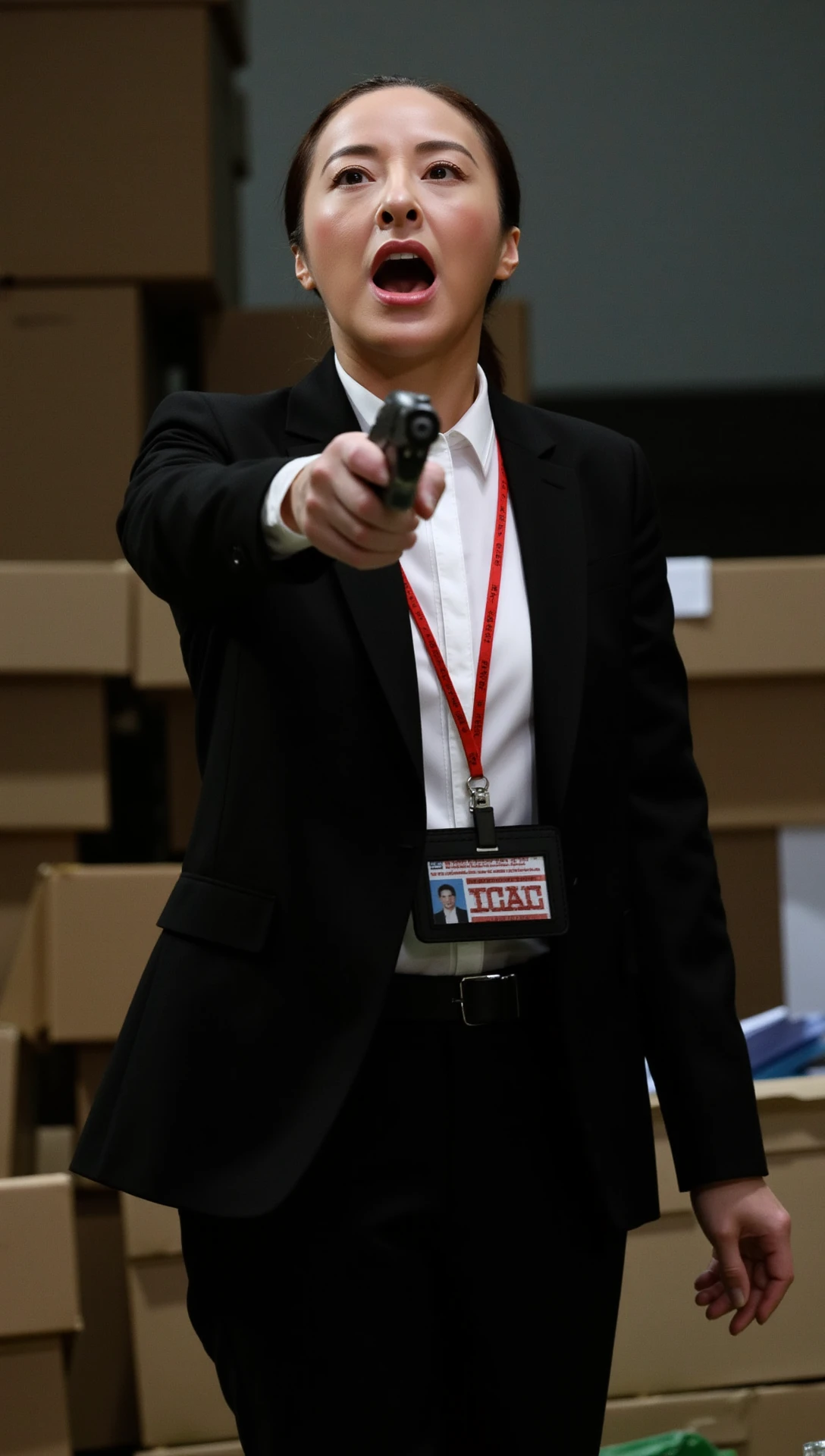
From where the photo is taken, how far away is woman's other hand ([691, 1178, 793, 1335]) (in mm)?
915

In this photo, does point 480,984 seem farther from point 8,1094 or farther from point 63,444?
point 63,444

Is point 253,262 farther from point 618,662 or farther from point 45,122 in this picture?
point 618,662

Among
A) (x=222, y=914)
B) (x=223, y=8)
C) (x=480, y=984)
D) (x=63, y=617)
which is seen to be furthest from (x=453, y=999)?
(x=223, y=8)

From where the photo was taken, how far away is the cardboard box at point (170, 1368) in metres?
1.57

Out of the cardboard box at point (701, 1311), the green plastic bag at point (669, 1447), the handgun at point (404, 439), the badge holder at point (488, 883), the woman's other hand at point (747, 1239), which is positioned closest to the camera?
the handgun at point (404, 439)

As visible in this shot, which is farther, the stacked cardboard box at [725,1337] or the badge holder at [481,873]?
the stacked cardboard box at [725,1337]

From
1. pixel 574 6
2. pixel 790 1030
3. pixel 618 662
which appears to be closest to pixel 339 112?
pixel 618 662

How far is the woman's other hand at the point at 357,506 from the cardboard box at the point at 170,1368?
111cm

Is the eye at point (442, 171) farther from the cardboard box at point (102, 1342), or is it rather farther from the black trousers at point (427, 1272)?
the cardboard box at point (102, 1342)

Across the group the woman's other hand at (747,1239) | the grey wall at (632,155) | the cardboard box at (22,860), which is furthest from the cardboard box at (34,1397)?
the grey wall at (632,155)

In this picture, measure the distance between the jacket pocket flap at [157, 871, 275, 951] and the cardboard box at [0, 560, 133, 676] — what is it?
965 mm

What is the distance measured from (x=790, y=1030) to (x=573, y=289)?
6.73 ft

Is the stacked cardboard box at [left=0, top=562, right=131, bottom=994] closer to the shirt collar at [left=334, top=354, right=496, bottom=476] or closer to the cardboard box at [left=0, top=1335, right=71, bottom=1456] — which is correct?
the cardboard box at [left=0, top=1335, right=71, bottom=1456]

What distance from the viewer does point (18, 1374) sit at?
4.84ft
